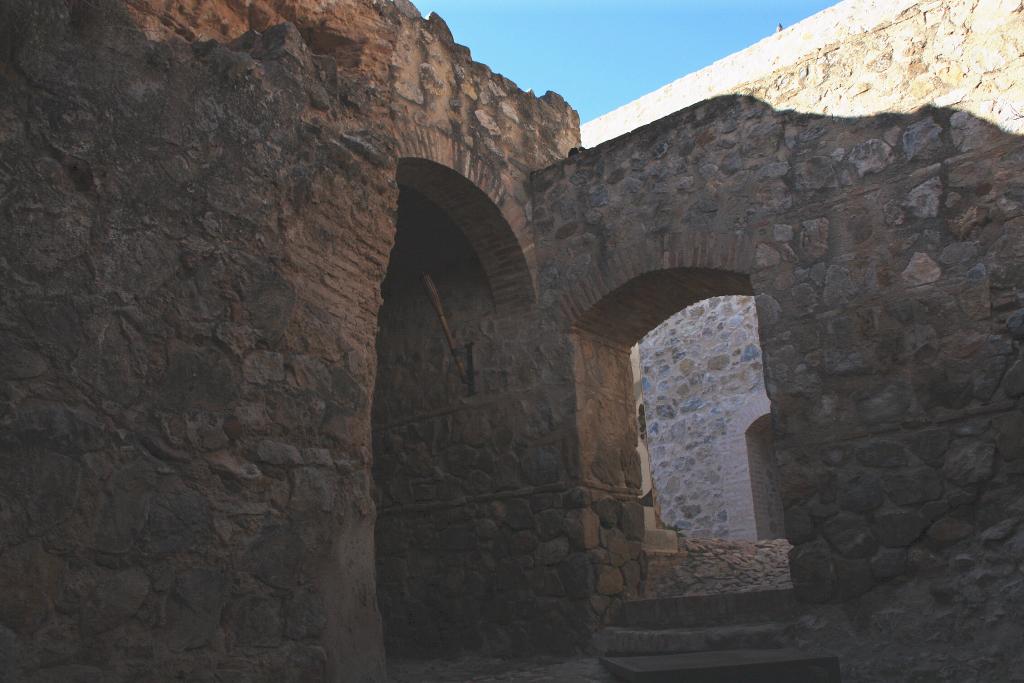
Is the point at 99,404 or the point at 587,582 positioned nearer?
the point at 99,404

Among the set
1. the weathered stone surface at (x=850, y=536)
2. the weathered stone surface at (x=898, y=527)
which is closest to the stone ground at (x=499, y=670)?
the weathered stone surface at (x=850, y=536)

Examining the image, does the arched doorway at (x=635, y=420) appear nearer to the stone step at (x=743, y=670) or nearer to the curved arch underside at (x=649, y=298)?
the curved arch underside at (x=649, y=298)

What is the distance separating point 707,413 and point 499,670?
6.03m

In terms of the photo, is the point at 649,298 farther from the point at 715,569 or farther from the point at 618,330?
the point at 715,569

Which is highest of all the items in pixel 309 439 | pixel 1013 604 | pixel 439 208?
pixel 439 208

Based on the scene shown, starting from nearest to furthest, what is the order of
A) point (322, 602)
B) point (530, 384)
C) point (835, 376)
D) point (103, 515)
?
point (103, 515), point (322, 602), point (835, 376), point (530, 384)

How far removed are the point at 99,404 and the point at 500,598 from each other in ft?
13.0

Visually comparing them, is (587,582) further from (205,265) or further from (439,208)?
(205,265)

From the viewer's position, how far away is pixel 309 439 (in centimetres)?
320

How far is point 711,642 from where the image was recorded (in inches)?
193

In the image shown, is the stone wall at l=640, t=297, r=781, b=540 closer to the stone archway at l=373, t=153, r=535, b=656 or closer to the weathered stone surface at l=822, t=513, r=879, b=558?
the stone archway at l=373, t=153, r=535, b=656

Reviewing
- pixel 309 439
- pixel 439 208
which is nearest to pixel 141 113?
pixel 309 439

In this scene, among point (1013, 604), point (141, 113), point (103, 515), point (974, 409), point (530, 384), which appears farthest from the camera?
point (530, 384)

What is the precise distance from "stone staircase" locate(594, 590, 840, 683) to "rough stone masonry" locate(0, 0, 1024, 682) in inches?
8.9
